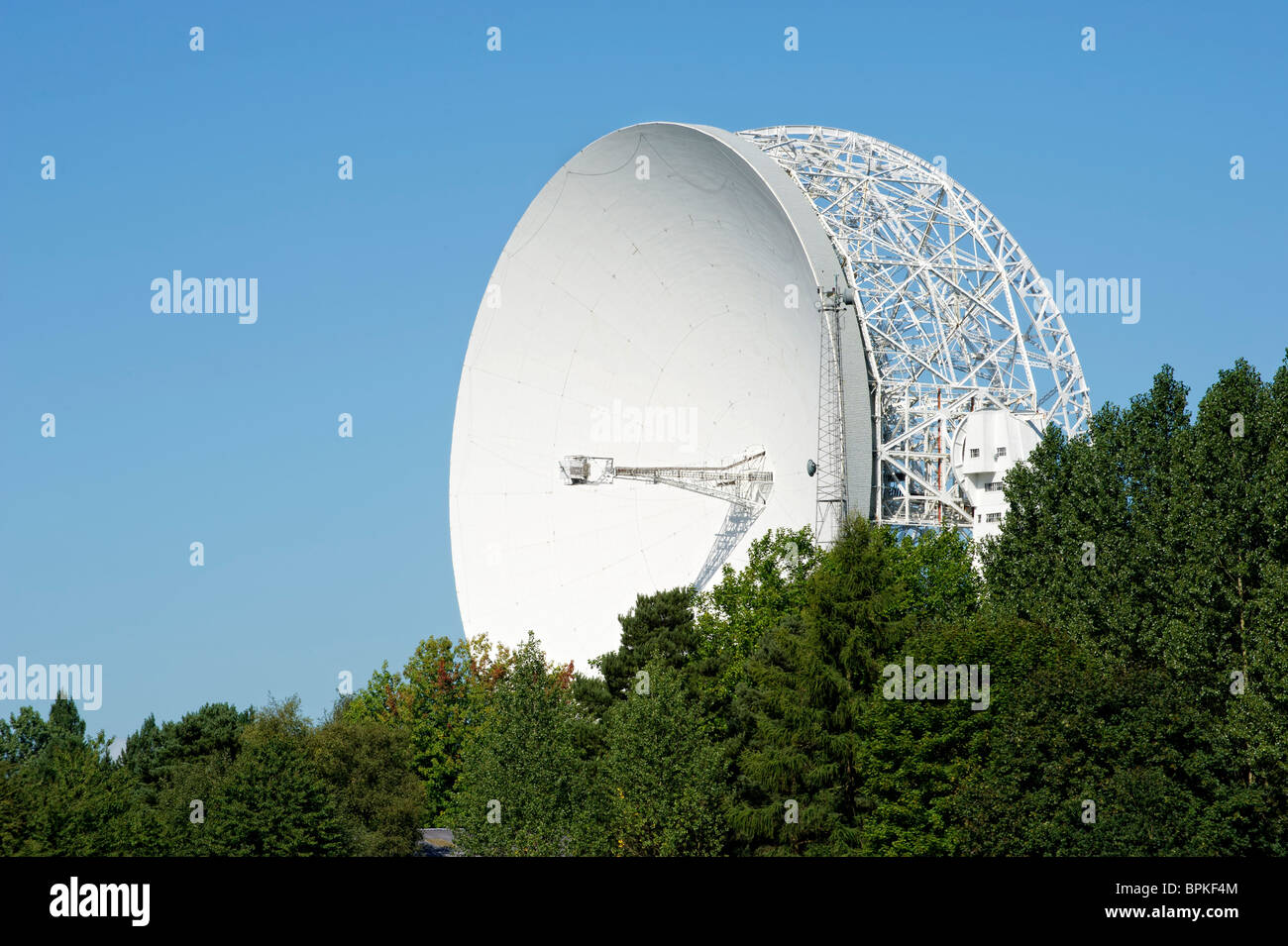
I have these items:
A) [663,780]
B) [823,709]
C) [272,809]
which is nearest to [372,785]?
[272,809]

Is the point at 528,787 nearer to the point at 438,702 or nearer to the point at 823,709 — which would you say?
the point at 823,709

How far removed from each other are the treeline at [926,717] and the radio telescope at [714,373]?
388cm

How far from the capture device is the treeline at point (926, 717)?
46312 mm

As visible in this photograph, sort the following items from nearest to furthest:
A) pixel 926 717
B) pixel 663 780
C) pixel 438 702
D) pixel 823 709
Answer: pixel 926 717
pixel 663 780
pixel 823 709
pixel 438 702

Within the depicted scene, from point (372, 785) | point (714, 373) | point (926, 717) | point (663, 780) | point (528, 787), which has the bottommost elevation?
point (372, 785)

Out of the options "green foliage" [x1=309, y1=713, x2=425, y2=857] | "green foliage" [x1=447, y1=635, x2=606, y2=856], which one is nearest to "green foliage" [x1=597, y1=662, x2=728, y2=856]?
"green foliage" [x1=447, y1=635, x2=606, y2=856]

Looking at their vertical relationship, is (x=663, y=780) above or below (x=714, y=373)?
below

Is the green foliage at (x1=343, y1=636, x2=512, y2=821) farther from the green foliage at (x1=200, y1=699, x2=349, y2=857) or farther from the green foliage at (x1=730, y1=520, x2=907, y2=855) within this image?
the green foliage at (x1=730, y1=520, x2=907, y2=855)

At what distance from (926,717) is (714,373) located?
26943mm

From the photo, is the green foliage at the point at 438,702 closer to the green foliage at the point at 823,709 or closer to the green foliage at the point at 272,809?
the green foliage at the point at 272,809

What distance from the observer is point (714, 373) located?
7081 cm

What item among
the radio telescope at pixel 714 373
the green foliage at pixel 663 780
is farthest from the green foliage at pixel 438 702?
the green foliage at pixel 663 780
